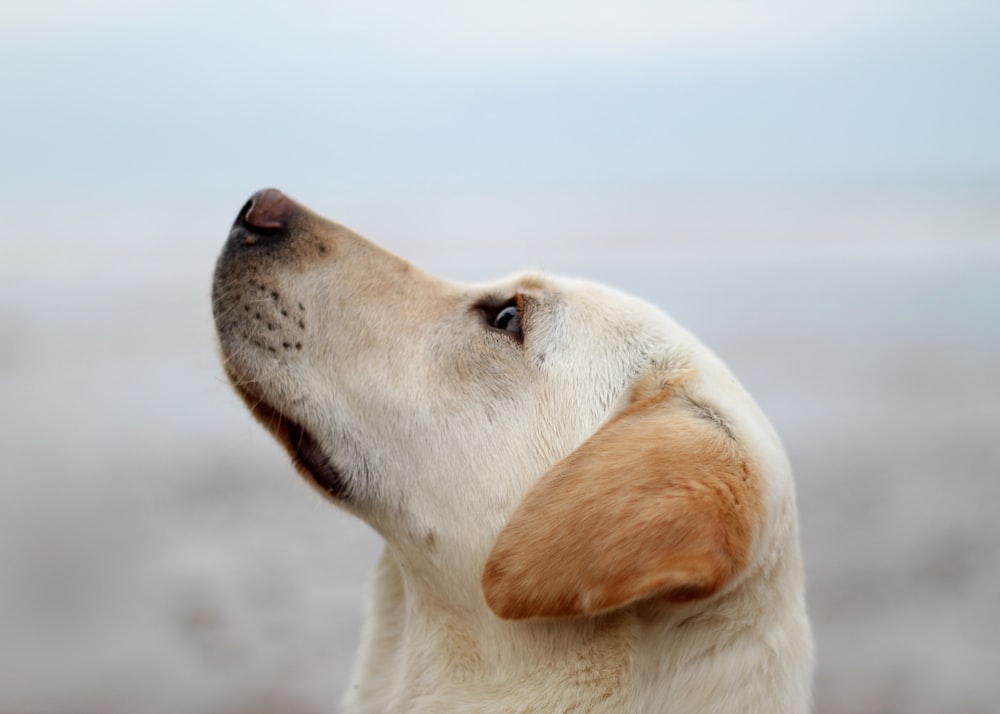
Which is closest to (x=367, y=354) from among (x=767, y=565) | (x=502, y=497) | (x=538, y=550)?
(x=502, y=497)

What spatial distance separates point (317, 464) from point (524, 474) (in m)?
0.60

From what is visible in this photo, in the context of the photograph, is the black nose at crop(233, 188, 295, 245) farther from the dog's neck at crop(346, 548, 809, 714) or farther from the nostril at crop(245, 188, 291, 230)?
the dog's neck at crop(346, 548, 809, 714)

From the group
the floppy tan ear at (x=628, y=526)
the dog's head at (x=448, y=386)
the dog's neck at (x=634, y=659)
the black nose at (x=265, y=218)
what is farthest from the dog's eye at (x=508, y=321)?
the dog's neck at (x=634, y=659)

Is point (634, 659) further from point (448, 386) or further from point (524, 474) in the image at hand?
point (448, 386)

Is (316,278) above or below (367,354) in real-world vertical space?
above

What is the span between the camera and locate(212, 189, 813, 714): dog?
7.91ft

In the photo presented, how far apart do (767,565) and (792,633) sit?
228 mm

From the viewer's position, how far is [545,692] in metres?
2.70

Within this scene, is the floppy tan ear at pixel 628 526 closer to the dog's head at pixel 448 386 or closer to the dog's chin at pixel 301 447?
the dog's head at pixel 448 386

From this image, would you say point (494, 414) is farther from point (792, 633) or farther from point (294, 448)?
point (792, 633)

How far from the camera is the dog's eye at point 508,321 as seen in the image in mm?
3049

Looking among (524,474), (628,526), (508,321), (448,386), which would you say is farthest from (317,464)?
(628,526)

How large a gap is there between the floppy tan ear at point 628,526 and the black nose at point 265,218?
1.15 m

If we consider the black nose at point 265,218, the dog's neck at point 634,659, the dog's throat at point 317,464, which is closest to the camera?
the dog's neck at point 634,659
